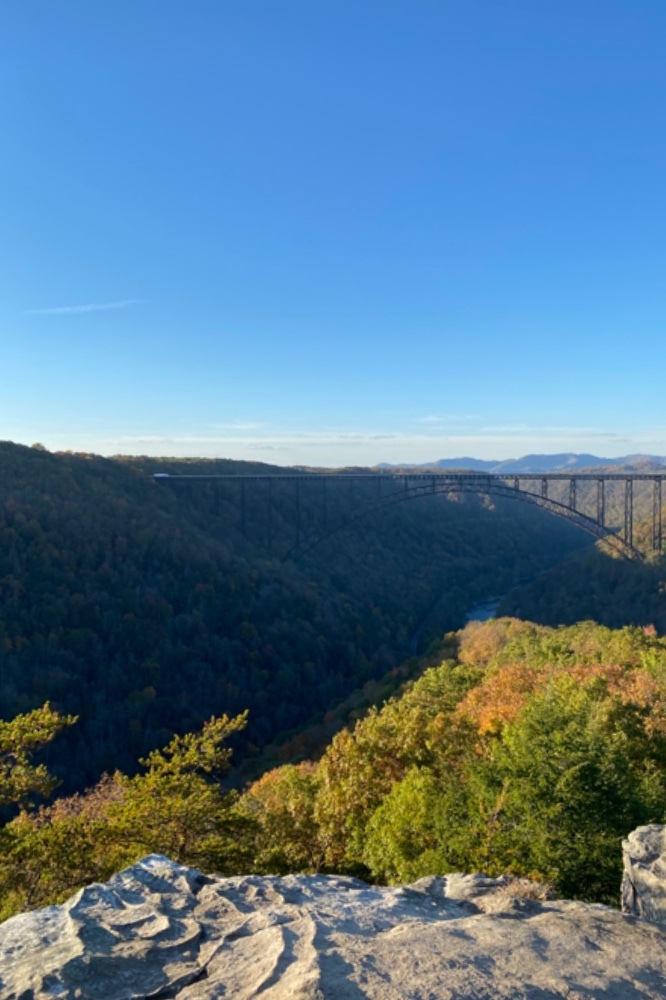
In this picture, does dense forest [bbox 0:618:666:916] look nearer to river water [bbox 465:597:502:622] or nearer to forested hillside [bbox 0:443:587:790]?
forested hillside [bbox 0:443:587:790]

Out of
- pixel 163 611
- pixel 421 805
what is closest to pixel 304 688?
pixel 163 611

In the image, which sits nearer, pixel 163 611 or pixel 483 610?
pixel 163 611

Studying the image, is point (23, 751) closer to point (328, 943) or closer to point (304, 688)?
point (328, 943)

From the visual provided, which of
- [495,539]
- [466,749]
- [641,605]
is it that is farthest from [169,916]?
[495,539]

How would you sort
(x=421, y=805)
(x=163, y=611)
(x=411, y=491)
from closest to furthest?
(x=421, y=805) < (x=163, y=611) < (x=411, y=491)

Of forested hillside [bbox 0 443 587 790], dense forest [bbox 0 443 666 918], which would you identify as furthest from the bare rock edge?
forested hillside [bbox 0 443 587 790]

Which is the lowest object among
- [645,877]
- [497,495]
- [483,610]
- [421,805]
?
[483,610]
